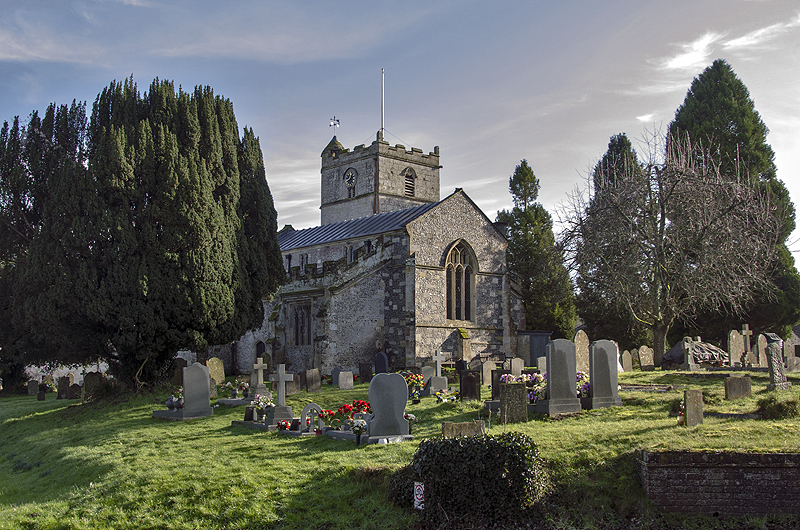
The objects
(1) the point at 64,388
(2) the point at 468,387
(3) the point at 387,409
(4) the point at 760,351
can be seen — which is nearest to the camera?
(3) the point at 387,409

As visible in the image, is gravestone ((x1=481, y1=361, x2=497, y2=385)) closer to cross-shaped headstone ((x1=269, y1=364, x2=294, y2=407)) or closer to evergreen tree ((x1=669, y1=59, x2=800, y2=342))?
cross-shaped headstone ((x1=269, y1=364, x2=294, y2=407))

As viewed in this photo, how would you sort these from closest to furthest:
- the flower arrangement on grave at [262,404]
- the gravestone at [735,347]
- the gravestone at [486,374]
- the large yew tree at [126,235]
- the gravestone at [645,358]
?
the flower arrangement on grave at [262,404]
the large yew tree at [126,235]
the gravestone at [486,374]
the gravestone at [735,347]
the gravestone at [645,358]

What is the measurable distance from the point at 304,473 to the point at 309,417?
3533 millimetres

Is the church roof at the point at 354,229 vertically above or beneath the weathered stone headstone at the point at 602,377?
above

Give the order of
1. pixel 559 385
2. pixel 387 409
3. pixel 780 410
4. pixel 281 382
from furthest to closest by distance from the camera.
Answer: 1. pixel 281 382
2. pixel 559 385
3. pixel 387 409
4. pixel 780 410

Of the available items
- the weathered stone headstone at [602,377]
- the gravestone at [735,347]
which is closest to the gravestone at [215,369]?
the weathered stone headstone at [602,377]

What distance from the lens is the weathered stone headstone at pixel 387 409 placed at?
1085cm

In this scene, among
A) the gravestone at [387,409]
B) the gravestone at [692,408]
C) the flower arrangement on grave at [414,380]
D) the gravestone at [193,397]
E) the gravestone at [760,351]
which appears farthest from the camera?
the gravestone at [760,351]

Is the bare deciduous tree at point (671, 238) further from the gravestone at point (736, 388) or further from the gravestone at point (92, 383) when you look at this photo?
the gravestone at point (92, 383)

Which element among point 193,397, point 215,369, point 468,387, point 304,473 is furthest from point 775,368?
point 215,369

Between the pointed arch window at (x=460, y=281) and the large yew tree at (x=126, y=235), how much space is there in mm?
8804

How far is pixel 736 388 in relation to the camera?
12.6m

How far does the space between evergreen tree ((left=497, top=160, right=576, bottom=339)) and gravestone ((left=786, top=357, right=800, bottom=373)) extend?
31.9 feet

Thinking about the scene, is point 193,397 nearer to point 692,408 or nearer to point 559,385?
point 559,385
